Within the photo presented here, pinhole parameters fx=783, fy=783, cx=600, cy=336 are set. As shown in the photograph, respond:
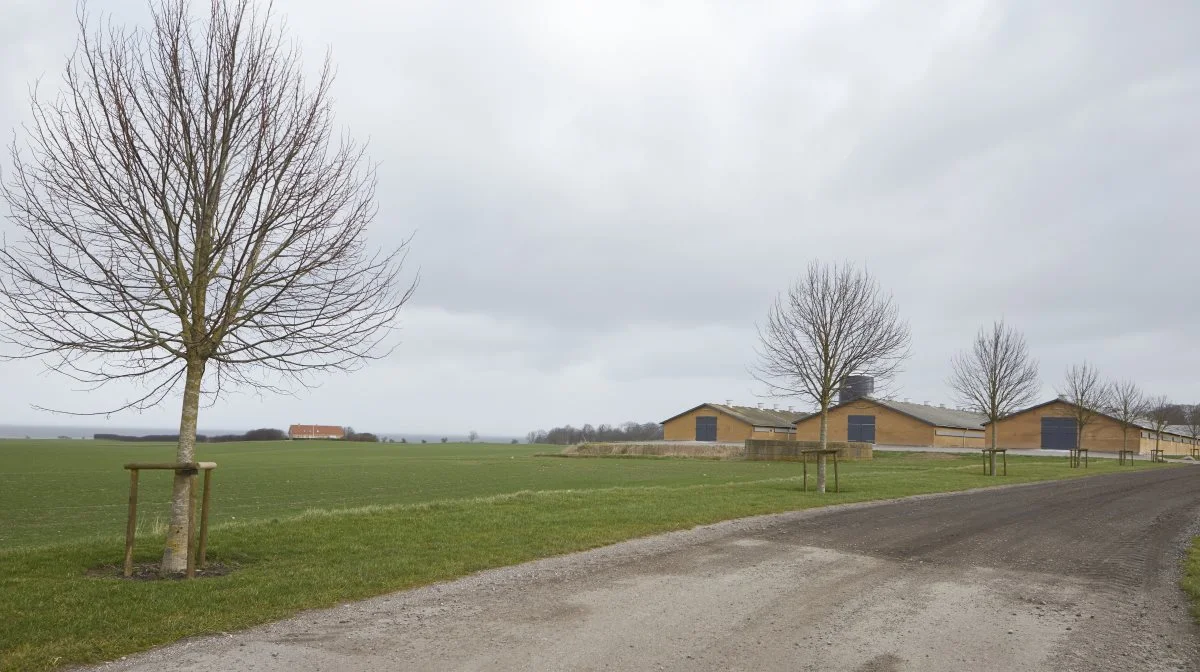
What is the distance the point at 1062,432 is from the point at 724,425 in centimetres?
3343

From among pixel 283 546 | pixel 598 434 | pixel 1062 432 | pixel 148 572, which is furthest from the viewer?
pixel 598 434

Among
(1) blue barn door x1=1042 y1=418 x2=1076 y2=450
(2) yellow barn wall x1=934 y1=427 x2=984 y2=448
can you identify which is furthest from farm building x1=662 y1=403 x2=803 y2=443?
(1) blue barn door x1=1042 y1=418 x2=1076 y2=450

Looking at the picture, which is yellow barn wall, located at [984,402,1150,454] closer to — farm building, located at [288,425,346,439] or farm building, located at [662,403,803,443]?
farm building, located at [662,403,803,443]

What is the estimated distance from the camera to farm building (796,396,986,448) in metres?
75.6

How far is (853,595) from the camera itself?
8.86m

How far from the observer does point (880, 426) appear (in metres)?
78.7

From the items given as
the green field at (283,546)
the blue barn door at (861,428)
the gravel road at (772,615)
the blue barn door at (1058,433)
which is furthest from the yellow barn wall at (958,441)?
the gravel road at (772,615)

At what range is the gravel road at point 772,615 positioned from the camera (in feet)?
21.3

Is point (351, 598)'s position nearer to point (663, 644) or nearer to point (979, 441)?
point (663, 644)

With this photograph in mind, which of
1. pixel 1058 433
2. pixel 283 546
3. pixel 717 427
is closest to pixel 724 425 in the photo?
pixel 717 427

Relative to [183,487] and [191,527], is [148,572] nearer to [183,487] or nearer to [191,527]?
[191,527]

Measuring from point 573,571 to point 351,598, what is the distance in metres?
2.88

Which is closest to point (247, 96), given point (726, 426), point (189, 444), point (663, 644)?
point (189, 444)

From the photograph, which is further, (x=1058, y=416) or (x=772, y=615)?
(x=1058, y=416)
